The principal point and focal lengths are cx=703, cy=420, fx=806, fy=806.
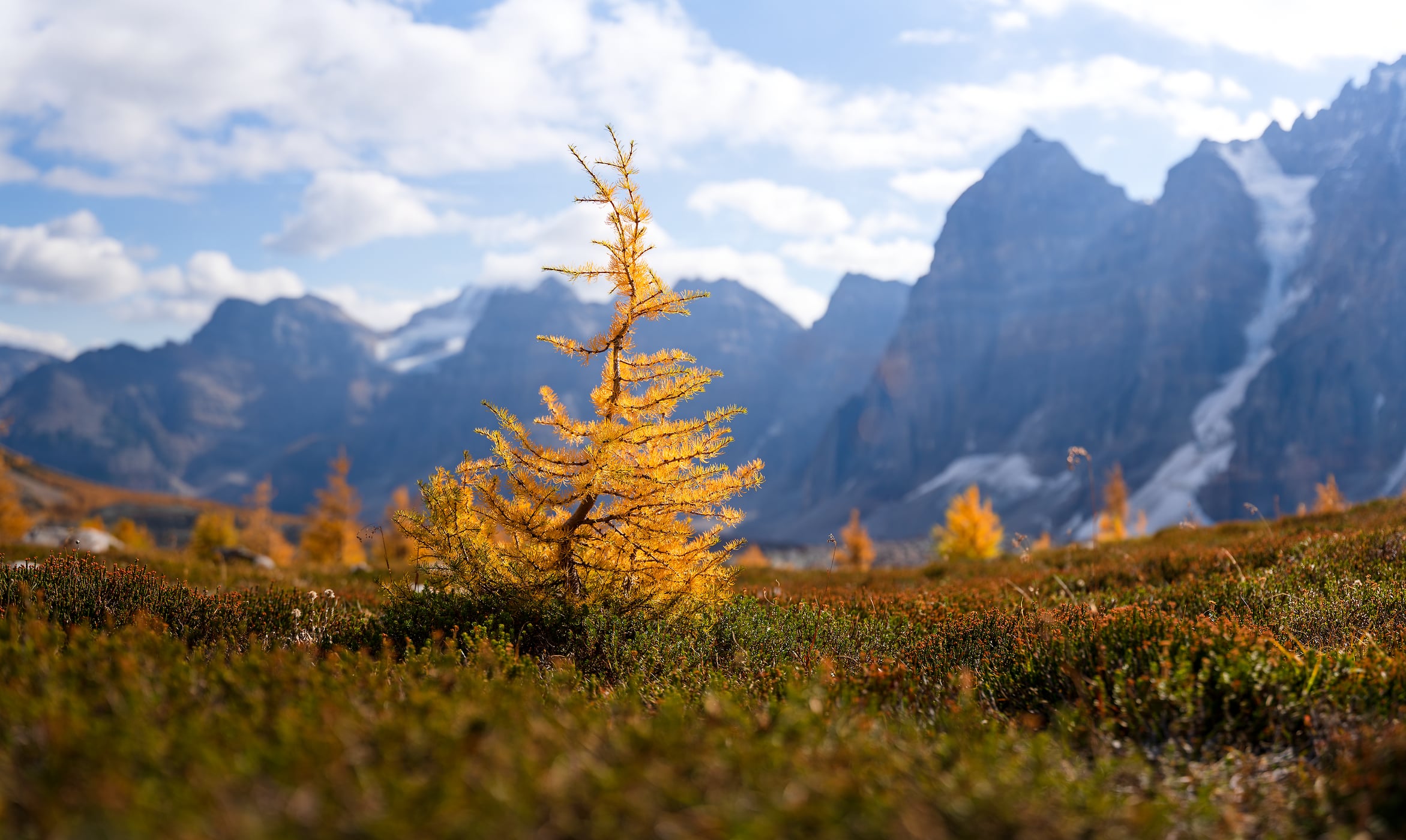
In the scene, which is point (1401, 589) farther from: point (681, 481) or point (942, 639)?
point (681, 481)

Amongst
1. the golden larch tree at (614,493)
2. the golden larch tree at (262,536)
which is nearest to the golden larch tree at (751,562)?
the golden larch tree at (614,493)

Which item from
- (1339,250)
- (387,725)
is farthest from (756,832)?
(1339,250)

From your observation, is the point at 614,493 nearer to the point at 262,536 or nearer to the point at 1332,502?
the point at 1332,502

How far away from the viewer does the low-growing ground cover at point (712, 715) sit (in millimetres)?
2283

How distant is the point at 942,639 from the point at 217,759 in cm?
559

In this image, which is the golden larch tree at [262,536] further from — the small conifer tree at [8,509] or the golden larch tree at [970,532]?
the golden larch tree at [970,532]

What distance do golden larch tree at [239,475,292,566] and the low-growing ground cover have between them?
58.5ft

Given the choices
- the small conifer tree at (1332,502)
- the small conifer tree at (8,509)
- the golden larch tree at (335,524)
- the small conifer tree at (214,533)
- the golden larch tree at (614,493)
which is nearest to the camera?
the golden larch tree at (614,493)

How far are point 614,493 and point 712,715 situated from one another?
3.99 m

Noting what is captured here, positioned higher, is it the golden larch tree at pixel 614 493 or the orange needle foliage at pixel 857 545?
the golden larch tree at pixel 614 493

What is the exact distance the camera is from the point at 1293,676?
4.49 m

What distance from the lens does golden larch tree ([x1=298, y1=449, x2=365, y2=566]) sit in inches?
1531

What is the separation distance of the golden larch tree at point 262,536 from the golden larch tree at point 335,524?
135 cm

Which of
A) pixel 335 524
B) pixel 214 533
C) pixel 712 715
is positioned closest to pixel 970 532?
pixel 335 524
